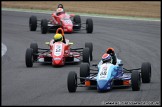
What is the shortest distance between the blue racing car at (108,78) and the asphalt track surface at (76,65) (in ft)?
0.66

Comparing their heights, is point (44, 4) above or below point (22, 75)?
above

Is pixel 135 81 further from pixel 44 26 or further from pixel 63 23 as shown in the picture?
pixel 44 26

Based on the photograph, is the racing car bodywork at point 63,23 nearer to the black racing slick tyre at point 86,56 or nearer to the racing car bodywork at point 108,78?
the black racing slick tyre at point 86,56

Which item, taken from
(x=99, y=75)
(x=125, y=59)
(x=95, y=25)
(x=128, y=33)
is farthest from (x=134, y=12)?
(x=99, y=75)

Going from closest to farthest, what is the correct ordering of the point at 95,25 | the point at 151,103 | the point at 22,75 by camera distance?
the point at 151,103
the point at 22,75
the point at 95,25

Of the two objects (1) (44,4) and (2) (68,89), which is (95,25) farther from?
(2) (68,89)

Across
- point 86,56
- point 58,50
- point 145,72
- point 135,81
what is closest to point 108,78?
point 135,81

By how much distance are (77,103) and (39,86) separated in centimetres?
319

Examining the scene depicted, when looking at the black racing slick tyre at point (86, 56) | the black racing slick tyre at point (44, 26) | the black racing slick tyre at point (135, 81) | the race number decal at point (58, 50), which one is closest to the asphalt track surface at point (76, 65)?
the black racing slick tyre at point (135, 81)

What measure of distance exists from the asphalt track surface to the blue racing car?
20 cm

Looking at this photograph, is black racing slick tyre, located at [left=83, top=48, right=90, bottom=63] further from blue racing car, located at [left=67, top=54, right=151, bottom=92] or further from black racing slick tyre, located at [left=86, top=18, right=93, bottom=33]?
black racing slick tyre, located at [left=86, top=18, right=93, bottom=33]

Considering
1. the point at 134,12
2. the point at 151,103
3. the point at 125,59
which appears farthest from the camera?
the point at 134,12

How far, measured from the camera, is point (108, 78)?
17.9 metres

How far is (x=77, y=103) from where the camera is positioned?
16.1 metres
